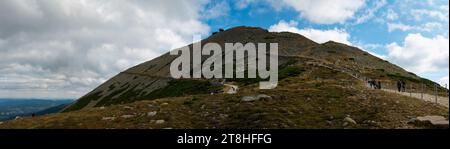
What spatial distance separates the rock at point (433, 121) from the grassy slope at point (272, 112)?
0.96 m

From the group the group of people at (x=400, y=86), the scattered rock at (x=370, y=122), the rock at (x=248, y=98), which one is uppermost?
the group of people at (x=400, y=86)

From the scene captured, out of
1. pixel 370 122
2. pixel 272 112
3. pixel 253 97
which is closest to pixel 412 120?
pixel 370 122

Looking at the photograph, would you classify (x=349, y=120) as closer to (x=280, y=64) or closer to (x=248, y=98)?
(x=248, y=98)

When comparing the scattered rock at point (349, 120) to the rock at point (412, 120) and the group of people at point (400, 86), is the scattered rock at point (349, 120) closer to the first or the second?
the rock at point (412, 120)

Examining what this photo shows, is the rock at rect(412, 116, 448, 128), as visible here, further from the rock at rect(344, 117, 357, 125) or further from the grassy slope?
the rock at rect(344, 117, 357, 125)

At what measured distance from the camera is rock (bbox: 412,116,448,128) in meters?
32.7

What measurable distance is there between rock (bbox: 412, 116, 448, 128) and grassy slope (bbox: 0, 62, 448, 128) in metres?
0.96

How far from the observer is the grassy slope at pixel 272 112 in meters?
37.0

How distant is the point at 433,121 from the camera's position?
34469mm

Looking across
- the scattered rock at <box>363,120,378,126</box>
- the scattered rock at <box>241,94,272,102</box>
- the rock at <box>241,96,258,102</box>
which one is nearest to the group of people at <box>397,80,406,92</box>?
the scattered rock at <box>241,94,272,102</box>

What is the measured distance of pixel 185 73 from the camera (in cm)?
16975

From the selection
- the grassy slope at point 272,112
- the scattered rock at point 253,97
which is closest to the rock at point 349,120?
the grassy slope at point 272,112
